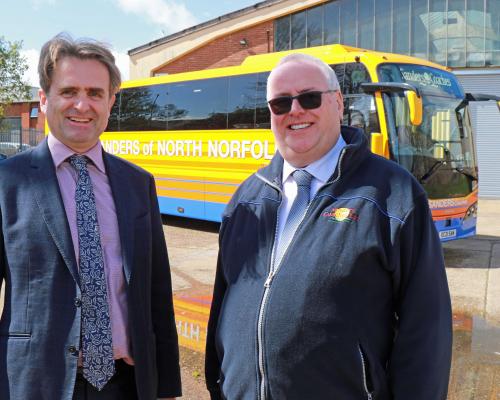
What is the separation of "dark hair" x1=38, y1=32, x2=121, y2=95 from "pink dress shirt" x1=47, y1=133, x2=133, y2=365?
0.79 feet

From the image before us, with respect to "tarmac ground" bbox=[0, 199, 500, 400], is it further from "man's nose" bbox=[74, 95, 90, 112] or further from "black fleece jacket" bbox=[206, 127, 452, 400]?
"man's nose" bbox=[74, 95, 90, 112]

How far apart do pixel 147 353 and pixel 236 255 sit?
53cm

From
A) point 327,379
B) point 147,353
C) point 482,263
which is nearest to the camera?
point 327,379

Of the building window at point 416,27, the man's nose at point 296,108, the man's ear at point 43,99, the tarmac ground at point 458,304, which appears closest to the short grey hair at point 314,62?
the man's nose at point 296,108

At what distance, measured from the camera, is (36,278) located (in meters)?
2.07

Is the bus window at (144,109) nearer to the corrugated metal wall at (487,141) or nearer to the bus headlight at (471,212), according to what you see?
the bus headlight at (471,212)

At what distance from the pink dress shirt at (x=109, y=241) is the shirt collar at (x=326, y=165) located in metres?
0.76

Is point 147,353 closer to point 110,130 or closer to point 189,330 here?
point 189,330

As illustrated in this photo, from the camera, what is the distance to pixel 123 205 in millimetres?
2332

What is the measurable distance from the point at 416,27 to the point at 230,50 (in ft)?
24.6

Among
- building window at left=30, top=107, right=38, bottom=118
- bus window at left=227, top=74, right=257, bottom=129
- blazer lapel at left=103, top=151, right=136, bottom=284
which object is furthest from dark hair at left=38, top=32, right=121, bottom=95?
building window at left=30, top=107, right=38, bottom=118

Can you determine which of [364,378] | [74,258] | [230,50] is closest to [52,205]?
[74,258]

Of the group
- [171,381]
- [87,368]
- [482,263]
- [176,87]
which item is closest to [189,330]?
[171,381]

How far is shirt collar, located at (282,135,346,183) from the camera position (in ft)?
7.38
